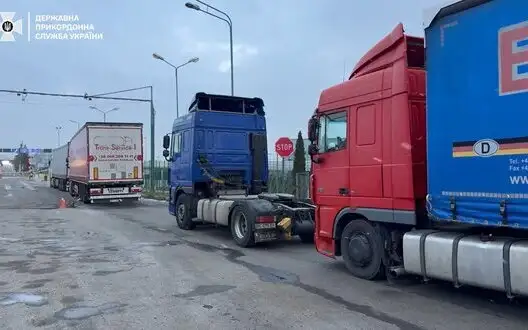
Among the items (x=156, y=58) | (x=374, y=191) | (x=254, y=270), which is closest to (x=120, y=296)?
(x=254, y=270)

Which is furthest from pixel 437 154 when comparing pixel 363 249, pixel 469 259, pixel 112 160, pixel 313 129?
pixel 112 160

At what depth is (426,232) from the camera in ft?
22.0

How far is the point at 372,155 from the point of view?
7484 mm

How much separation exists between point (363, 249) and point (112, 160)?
63.6 feet

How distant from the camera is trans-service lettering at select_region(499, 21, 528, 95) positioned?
5387 millimetres

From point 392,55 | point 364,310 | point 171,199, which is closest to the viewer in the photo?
point 364,310

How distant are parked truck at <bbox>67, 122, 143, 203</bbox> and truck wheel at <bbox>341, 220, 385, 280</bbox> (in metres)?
18.6

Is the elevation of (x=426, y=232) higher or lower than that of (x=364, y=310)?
higher

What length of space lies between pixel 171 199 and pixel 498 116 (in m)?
11.4

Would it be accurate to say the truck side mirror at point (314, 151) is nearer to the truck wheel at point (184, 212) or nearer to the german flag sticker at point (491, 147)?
the german flag sticker at point (491, 147)

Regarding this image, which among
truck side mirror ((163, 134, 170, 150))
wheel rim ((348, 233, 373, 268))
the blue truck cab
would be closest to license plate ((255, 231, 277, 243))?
wheel rim ((348, 233, 373, 268))

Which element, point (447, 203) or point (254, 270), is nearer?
point (447, 203)

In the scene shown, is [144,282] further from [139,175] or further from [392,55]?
[139,175]

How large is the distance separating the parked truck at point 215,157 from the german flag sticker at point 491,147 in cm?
716
